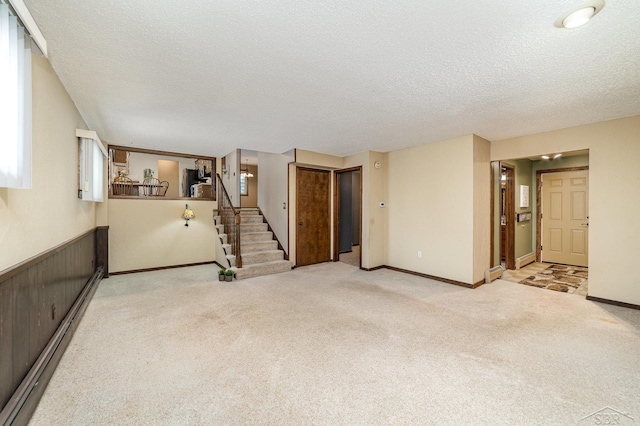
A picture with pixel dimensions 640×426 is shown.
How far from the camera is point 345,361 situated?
2.32 metres

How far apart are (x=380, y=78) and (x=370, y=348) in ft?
8.30

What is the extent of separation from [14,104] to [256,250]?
15.2 feet

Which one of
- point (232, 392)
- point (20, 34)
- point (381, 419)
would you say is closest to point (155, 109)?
point (20, 34)

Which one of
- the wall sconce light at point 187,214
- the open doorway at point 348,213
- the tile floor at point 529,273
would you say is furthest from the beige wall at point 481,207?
the wall sconce light at point 187,214

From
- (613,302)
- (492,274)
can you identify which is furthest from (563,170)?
(613,302)

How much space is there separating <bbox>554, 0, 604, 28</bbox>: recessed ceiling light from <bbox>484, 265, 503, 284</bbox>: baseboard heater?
3901 mm

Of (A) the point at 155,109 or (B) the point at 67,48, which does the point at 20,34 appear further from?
(A) the point at 155,109

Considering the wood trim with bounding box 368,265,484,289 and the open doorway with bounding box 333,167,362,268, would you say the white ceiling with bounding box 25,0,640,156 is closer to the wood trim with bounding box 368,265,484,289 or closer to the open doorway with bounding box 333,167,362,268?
the wood trim with bounding box 368,265,484,289

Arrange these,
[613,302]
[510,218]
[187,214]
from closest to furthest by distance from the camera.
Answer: [613,302]
[510,218]
[187,214]

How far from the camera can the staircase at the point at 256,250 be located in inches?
207

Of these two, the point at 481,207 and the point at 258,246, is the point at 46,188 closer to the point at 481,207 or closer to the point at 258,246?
the point at 258,246

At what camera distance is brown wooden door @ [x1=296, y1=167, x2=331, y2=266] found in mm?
6109

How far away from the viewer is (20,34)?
158cm

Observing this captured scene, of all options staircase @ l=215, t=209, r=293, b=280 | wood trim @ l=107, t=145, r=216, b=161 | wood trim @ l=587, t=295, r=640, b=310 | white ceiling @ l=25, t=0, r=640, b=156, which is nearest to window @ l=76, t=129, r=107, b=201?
white ceiling @ l=25, t=0, r=640, b=156
